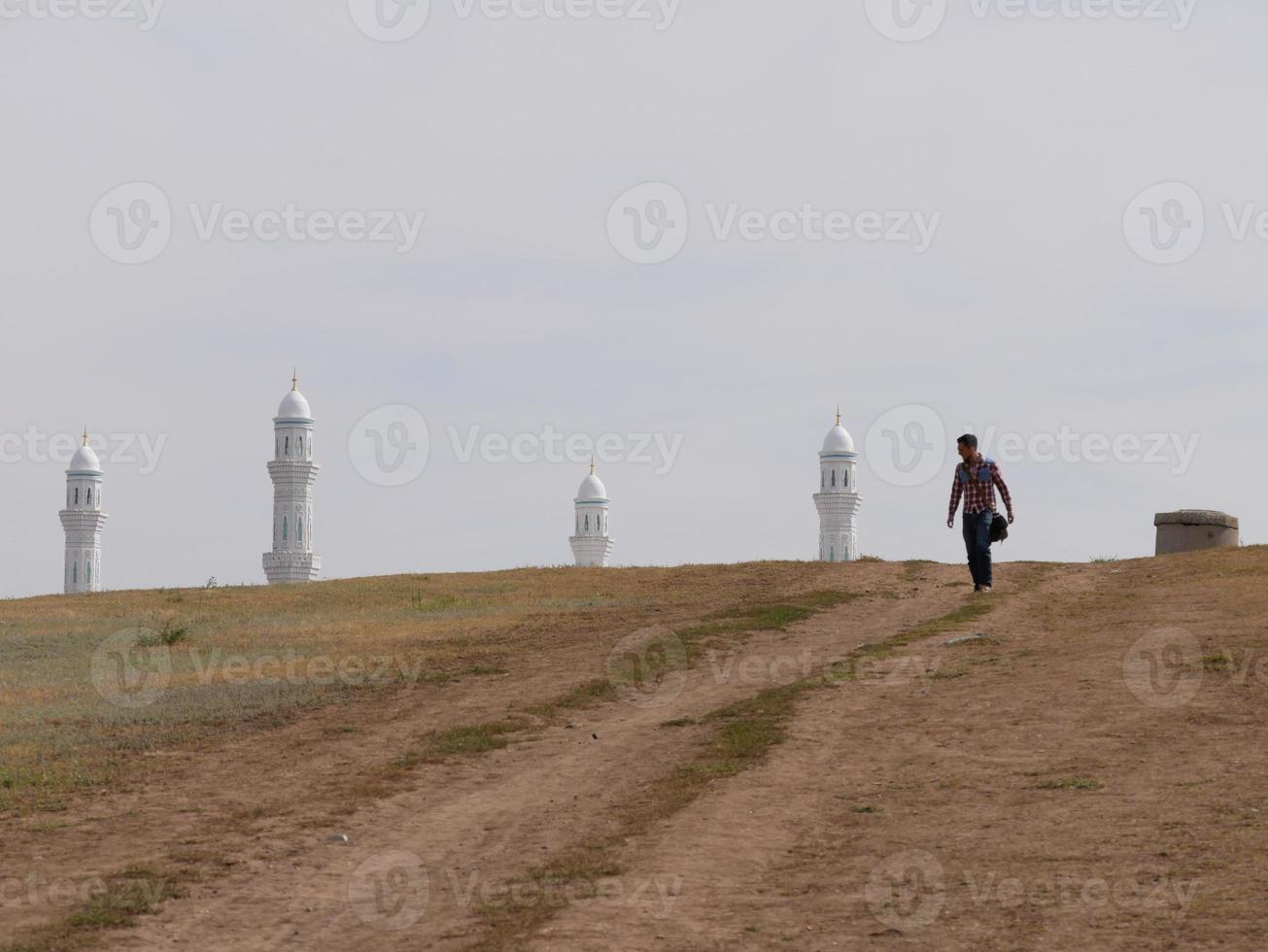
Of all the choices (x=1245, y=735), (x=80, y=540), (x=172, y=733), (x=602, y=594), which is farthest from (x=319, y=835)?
(x=80, y=540)

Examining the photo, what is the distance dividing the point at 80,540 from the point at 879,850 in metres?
178

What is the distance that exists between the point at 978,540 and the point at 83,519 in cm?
16718

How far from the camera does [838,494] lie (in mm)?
184000

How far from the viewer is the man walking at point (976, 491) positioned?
22797mm

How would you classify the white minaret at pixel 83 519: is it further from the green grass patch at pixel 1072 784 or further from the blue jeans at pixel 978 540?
the green grass patch at pixel 1072 784

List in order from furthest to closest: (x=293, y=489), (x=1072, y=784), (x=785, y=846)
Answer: (x=293, y=489)
(x=1072, y=784)
(x=785, y=846)

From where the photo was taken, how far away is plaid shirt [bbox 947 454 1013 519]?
22.8 m

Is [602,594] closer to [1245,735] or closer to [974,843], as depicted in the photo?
[1245,735]

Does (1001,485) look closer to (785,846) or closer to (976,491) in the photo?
(976,491)

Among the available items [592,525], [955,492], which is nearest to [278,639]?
[955,492]

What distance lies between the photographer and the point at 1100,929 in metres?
8.81

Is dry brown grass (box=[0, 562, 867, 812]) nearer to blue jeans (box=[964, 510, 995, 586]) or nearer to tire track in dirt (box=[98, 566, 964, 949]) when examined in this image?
tire track in dirt (box=[98, 566, 964, 949])

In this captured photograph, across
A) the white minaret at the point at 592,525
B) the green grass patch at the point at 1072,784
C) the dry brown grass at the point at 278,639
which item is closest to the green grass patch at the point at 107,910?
the dry brown grass at the point at 278,639

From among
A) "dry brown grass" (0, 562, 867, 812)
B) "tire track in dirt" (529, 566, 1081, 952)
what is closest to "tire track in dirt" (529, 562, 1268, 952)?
"tire track in dirt" (529, 566, 1081, 952)
